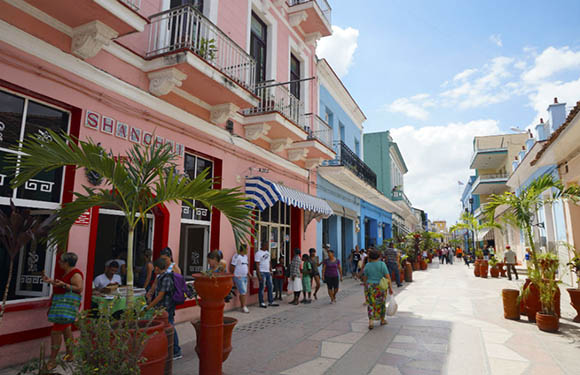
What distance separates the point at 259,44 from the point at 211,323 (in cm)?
841

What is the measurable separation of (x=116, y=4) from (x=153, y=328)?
420cm

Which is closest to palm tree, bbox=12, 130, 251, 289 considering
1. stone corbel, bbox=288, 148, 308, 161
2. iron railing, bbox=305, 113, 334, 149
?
stone corbel, bbox=288, 148, 308, 161

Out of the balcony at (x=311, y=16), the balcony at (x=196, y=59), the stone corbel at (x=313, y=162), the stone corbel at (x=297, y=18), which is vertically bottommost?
the stone corbel at (x=313, y=162)

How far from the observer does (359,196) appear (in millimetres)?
18844

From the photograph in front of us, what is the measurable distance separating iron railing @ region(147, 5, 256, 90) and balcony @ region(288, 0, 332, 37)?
386 centimetres

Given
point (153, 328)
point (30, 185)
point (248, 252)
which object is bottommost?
point (153, 328)

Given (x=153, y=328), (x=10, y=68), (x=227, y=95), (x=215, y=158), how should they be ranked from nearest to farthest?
1. (x=153, y=328)
2. (x=10, y=68)
3. (x=227, y=95)
4. (x=215, y=158)

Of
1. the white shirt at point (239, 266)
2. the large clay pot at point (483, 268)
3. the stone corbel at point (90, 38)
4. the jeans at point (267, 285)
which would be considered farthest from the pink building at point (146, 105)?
the large clay pot at point (483, 268)

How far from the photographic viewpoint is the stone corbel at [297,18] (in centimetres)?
1145

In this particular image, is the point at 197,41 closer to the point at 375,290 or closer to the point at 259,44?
the point at 259,44

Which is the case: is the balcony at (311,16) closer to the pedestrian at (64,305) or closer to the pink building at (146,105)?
the pink building at (146,105)

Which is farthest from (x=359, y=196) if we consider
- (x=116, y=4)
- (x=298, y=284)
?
(x=116, y=4)

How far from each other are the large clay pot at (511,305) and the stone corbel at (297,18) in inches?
368

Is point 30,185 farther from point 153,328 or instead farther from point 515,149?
point 515,149
